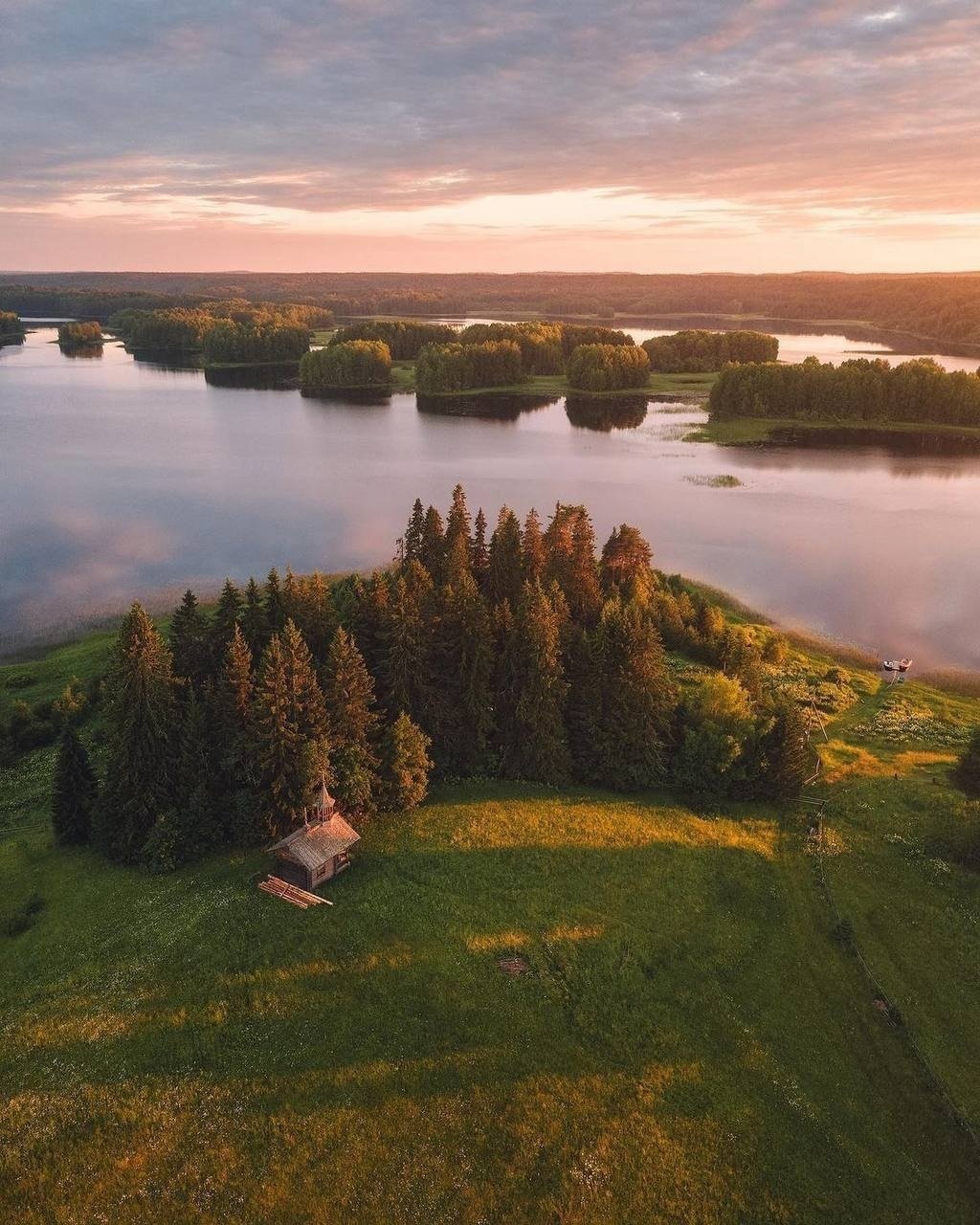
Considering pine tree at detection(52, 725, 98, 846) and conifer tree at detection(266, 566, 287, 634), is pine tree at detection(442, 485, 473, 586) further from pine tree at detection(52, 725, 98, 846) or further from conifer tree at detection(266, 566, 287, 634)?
pine tree at detection(52, 725, 98, 846)

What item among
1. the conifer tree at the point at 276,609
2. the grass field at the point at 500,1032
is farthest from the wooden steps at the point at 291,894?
the conifer tree at the point at 276,609

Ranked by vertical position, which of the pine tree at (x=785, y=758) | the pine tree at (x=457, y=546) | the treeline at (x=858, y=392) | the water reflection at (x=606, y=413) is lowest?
the pine tree at (x=785, y=758)

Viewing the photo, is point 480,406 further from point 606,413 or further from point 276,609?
point 276,609

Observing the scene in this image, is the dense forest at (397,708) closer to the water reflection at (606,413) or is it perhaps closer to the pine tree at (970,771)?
the pine tree at (970,771)

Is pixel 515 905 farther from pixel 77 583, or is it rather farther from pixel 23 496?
pixel 23 496

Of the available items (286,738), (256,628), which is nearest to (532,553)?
(256,628)

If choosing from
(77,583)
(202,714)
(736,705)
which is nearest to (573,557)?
(736,705)
